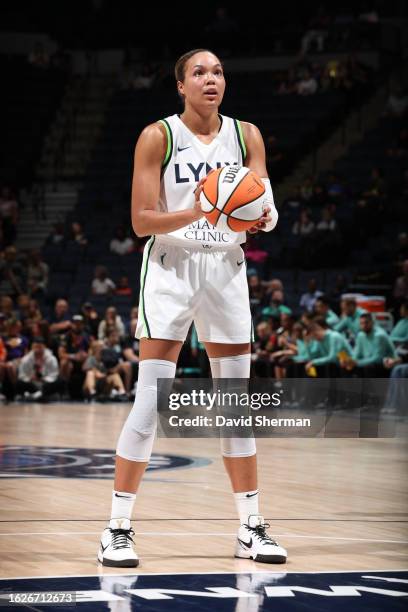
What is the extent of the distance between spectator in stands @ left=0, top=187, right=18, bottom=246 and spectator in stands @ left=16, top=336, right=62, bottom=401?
6.22 metres

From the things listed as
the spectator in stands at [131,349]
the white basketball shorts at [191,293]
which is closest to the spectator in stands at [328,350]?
the spectator in stands at [131,349]

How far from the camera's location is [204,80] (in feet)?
15.4

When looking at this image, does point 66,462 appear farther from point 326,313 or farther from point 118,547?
point 326,313

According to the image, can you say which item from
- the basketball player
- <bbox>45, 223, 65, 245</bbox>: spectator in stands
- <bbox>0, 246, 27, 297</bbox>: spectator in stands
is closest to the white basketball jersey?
the basketball player

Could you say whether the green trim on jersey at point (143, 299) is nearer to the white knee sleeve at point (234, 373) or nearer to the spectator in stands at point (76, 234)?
the white knee sleeve at point (234, 373)

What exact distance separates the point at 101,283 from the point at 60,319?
127 centimetres

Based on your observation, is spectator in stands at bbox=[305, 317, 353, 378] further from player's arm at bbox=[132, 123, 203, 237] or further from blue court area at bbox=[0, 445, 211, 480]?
player's arm at bbox=[132, 123, 203, 237]

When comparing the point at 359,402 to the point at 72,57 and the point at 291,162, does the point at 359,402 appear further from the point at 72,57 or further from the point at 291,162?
the point at 72,57

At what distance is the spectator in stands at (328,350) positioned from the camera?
13.3 meters

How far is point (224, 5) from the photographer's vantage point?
1015 inches

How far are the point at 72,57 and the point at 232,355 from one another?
2208cm

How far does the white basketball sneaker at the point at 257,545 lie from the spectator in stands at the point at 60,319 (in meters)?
11.5

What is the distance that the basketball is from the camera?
4336 mm

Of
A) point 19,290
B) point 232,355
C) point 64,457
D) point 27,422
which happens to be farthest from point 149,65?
point 232,355
